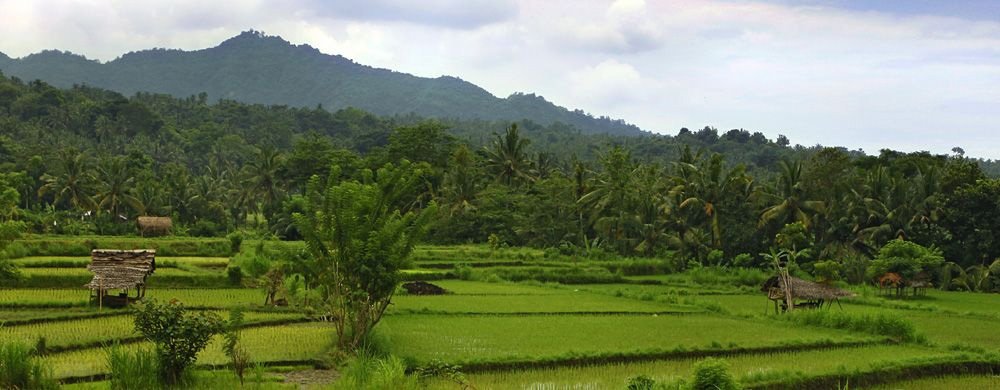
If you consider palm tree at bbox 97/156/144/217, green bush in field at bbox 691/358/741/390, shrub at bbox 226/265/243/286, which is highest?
palm tree at bbox 97/156/144/217

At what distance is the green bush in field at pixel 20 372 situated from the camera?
1073 centimetres

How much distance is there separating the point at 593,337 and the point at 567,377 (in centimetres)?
408

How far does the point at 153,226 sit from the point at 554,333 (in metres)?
30.5

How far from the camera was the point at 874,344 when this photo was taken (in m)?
17.8

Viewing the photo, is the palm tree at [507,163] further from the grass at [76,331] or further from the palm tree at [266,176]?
the grass at [76,331]

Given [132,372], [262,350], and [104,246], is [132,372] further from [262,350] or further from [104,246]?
[104,246]

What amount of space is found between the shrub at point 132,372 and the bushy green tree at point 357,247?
3.81m

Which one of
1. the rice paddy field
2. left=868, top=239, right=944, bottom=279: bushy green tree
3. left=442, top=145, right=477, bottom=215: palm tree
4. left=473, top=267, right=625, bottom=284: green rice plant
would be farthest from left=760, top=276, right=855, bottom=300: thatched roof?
left=442, top=145, right=477, bottom=215: palm tree

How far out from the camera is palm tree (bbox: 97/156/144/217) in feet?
152

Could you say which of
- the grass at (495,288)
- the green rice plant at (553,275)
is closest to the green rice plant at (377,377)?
the grass at (495,288)

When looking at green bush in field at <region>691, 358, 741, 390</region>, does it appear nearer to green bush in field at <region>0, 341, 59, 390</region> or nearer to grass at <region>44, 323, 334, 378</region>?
grass at <region>44, 323, 334, 378</region>

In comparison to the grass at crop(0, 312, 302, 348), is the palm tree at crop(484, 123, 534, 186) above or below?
above

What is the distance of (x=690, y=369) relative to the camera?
14.7m

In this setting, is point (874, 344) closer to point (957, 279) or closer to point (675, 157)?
point (957, 279)
